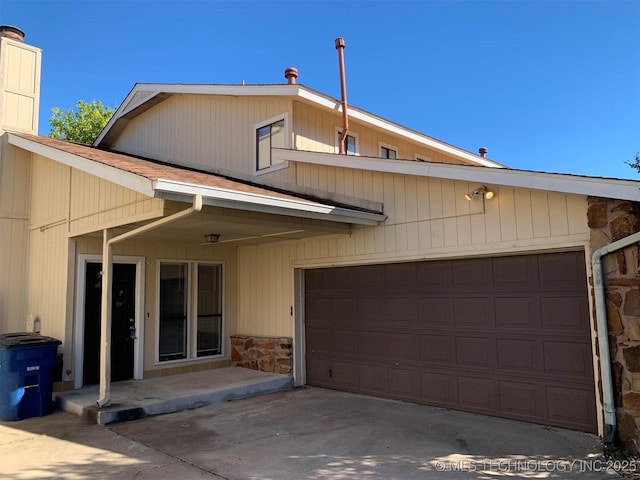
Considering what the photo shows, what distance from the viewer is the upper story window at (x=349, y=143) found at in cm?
900

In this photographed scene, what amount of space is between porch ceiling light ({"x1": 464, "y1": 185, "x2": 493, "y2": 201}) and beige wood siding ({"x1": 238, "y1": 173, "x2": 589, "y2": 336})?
0.26ft

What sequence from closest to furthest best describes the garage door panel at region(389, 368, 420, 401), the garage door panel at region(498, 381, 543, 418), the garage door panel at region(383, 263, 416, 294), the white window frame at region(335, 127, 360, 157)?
the garage door panel at region(498, 381, 543, 418)
the garage door panel at region(389, 368, 420, 401)
the garage door panel at region(383, 263, 416, 294)
the white window frame at region(335, 127, 360, 157)

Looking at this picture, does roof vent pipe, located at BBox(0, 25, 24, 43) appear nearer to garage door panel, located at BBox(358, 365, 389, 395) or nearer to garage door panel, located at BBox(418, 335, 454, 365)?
garage door panel, located at BBox(358, 365, 389, 395)

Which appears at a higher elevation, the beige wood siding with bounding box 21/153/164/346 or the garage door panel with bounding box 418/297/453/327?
the beige wood siding with bounding box 21/153/164/346

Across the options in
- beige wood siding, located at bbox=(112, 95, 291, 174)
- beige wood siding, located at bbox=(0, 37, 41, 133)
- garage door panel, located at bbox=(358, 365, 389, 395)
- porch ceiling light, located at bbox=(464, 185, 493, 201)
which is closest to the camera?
porch ceiling light, located at bbox=(464, 185, 493, 201)

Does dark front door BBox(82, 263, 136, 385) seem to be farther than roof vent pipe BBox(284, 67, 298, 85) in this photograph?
No

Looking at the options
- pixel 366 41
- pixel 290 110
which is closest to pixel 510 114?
pixel 366 41

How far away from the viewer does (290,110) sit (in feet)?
26.9

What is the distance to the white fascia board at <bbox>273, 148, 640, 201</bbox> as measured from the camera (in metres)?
4.33

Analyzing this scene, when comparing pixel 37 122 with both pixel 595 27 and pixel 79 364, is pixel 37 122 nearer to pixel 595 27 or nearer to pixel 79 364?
pixel 79 364

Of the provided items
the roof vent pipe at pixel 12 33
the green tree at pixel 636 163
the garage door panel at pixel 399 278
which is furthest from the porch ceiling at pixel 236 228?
the green tree at pixel 636 163

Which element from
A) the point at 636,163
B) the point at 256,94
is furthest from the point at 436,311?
the point at 636,163

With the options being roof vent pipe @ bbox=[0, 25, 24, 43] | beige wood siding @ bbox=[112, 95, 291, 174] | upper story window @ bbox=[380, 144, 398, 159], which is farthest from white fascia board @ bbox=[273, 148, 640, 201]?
roof vent pipe @ bbox=[0, 25, 24, 43]

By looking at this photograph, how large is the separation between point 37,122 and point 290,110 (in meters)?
5.16
